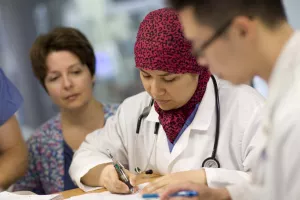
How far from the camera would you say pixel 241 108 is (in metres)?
1.76

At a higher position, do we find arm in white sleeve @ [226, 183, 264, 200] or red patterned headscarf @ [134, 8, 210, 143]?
red patterned headscarf @ [134, 8, 210, 143]

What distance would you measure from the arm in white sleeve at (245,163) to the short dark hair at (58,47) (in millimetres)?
1125

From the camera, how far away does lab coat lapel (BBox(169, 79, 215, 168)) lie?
1800 millimetres

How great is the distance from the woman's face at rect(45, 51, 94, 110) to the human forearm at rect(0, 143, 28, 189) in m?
0.36

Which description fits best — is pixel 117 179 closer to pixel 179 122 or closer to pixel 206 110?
pixel 179 122

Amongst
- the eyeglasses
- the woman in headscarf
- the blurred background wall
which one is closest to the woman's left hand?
the woman in headscarf

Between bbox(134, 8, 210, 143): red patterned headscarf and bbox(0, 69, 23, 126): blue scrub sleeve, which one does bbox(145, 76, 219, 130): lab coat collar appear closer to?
bbox(134, 8, 210, 143): red patterned headscarf

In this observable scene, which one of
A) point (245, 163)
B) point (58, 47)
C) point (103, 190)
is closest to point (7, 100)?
point (58, 47)

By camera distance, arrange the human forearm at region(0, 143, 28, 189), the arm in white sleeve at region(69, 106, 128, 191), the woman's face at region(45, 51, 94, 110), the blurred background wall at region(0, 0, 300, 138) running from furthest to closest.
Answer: the blurred background wall at region(0, 0, 300, 138), the woman's face at region(45, 51, 94, 110), the human forearm at region(0, 143, 28, 189), the arm in white sleeve at region(69, 106, 128, 191)

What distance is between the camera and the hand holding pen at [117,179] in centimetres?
171

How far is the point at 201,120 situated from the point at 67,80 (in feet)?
3.02

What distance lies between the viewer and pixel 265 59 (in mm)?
1098

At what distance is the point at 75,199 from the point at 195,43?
2.77ft

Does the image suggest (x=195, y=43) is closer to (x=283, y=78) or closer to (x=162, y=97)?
(x=283, y=78)
